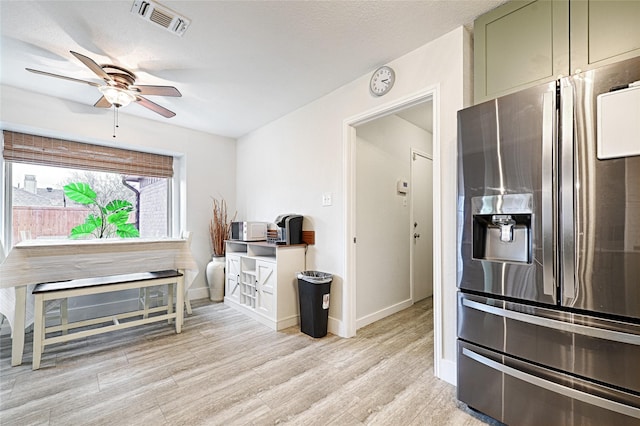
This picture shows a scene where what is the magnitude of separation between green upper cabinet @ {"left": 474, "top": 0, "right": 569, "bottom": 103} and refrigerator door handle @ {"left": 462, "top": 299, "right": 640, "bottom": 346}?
1.31 meters

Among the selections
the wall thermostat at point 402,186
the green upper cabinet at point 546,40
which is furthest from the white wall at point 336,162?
the wall thermostat at point 402,186

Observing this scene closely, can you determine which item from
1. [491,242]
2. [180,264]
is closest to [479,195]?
[491,242]

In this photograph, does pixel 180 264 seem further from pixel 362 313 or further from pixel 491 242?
pixel 491 242

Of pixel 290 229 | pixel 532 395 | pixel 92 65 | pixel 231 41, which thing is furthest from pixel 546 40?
pixel 92 65

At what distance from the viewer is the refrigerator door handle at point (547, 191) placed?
1331 millimetres

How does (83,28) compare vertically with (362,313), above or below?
above

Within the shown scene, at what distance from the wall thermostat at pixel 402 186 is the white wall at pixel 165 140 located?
264cm

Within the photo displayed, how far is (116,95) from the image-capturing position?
8.21 feet

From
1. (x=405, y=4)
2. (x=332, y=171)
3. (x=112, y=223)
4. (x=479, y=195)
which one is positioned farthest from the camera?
(x=112, y=223)

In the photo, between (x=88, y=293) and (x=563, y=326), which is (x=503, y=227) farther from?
(x=88, y=293)

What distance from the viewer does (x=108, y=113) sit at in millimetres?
3512

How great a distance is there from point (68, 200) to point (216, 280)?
2.06 metres

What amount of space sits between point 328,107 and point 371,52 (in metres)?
0.82

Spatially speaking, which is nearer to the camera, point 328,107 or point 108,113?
point 328,107
